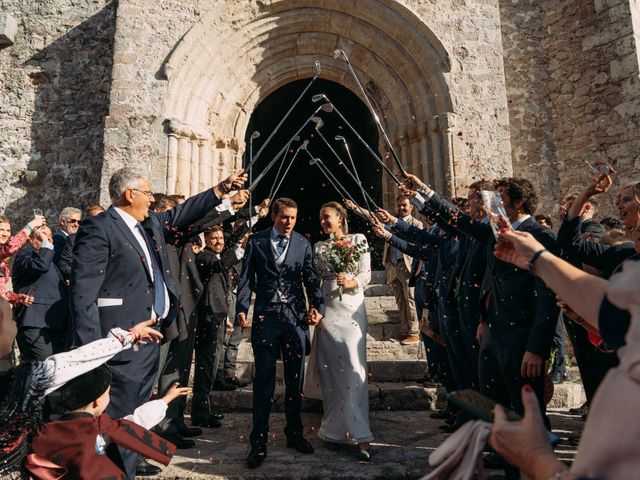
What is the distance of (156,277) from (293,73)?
658 cm

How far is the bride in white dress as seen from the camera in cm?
373

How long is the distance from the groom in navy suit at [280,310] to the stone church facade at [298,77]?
3913mm

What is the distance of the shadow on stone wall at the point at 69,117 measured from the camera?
829cm

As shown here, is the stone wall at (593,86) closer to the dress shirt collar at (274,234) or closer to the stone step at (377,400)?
the stone step at (377,400)

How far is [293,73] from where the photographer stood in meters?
8.70

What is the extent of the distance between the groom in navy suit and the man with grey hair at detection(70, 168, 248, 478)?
77 cm

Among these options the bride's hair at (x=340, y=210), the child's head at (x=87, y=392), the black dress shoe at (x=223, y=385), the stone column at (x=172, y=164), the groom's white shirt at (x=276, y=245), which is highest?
the stone column at (x=172, y=164)

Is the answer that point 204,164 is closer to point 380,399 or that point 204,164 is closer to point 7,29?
point 7,29

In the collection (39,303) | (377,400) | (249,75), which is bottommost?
(377,400)

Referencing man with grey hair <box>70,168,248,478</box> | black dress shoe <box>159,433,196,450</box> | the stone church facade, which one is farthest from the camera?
the stone church facade

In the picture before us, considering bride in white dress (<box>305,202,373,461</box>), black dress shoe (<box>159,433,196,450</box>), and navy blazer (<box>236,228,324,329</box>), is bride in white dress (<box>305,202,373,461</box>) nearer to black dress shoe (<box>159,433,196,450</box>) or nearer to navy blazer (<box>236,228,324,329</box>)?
navy blazer (<box>236,228,324,329</box>)

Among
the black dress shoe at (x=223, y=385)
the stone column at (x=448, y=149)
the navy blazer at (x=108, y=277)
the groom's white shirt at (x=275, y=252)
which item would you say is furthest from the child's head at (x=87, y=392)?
the stone column at (x=448, y=149)

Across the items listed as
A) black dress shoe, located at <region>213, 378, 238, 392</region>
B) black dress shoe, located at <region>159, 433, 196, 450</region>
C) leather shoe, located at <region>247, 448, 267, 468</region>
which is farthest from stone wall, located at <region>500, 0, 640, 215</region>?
black dress shoe, located at <region>159, 433, 196, 450</region>

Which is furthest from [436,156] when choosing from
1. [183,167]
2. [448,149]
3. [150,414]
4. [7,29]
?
[7,29]
